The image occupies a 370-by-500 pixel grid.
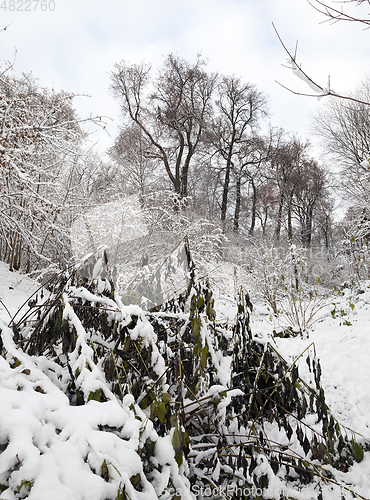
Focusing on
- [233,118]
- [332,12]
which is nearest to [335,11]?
[332,12]

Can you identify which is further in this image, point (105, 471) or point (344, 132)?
point (344, 132)

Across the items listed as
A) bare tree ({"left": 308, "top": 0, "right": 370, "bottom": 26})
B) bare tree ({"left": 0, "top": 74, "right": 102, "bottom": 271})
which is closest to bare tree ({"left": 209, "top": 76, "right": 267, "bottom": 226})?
bare tree ({"left": 0, "top": 74, "right": 102, "bottom": 271})

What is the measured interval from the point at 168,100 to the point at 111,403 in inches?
620

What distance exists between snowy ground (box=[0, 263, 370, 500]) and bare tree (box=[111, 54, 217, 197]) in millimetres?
9918

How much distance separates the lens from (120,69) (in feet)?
45.6

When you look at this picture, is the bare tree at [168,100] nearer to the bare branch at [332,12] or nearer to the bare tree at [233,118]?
the bare tree at [233,118]

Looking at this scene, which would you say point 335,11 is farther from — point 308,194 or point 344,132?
point 308,194

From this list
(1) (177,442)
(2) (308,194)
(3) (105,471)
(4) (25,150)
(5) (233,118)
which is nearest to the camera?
(3) (105,471)

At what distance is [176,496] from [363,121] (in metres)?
15.7

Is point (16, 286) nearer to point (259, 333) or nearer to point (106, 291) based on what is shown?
point (106, 291)

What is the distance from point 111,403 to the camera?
1185 millimetres

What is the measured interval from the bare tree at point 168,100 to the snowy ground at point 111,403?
992 cm

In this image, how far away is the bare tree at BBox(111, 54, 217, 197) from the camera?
555 inches

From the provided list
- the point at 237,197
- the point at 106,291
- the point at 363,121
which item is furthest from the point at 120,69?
the point at 106,291
